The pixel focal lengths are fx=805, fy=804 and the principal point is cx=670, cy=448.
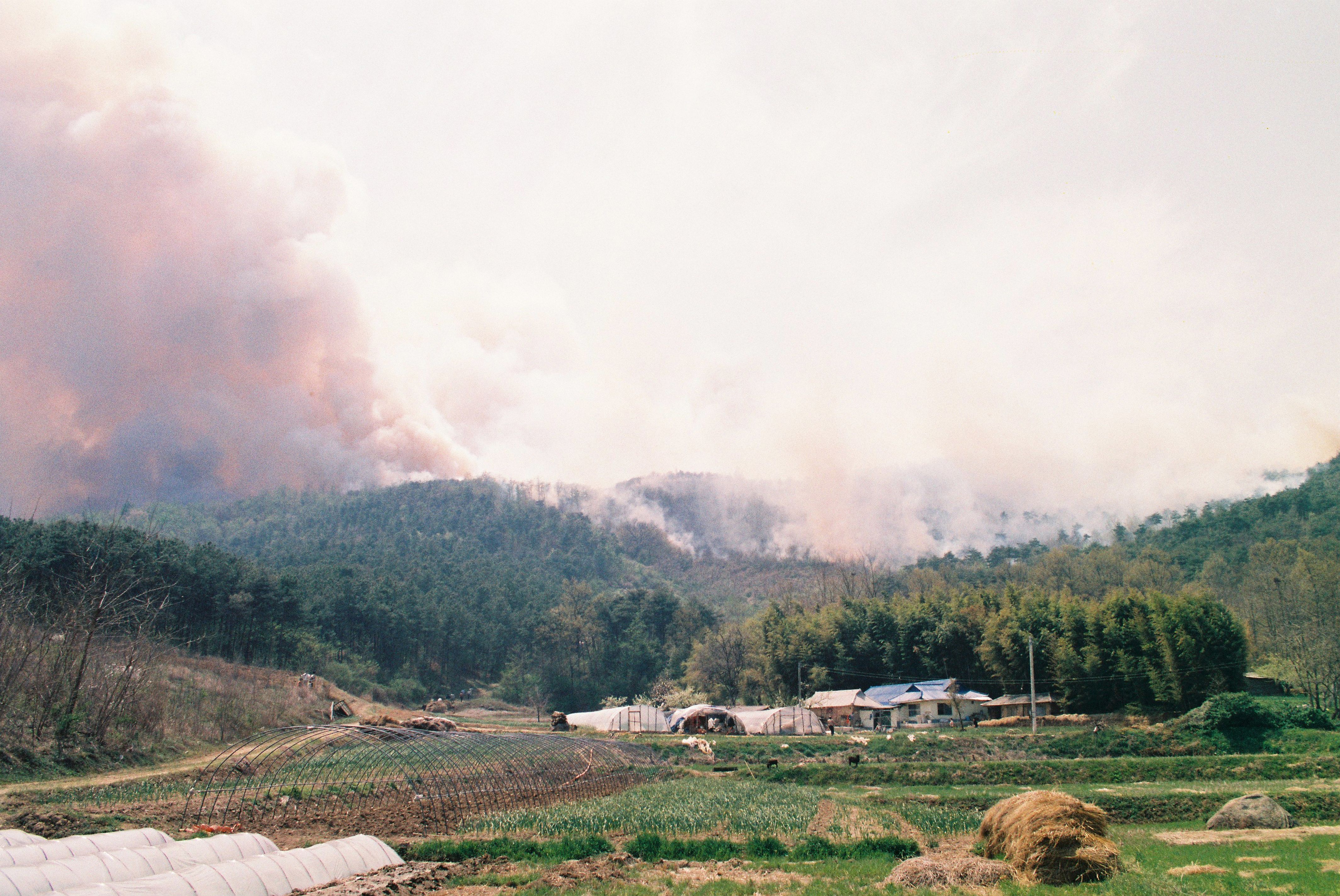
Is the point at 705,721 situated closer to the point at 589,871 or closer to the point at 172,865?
the point at 589,871

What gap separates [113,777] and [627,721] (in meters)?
45.1

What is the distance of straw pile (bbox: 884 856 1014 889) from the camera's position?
14.9 metres

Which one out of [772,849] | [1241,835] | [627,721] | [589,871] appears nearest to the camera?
[589,871]

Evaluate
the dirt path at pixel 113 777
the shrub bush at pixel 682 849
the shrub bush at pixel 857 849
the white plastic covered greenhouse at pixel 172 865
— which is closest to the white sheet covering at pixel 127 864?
the white plastic covered greenhouse at pixel 172 865

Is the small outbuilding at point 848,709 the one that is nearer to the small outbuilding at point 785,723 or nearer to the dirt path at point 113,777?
the small outbuilding at point 785,723

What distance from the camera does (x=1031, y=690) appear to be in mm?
59406

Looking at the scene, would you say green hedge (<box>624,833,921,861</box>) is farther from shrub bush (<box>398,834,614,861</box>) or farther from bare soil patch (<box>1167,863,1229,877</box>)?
bare soil patch (<box>1167,863,1229,877</box>)

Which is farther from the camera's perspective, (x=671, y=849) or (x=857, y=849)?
(x=671, y=849)

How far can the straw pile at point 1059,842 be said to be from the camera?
15.0m

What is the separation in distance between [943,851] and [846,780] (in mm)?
20295

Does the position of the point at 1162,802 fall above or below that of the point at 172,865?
below

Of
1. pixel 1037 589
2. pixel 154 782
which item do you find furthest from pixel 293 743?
pixel 1037 589

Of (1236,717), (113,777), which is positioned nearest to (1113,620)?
(1236,717)

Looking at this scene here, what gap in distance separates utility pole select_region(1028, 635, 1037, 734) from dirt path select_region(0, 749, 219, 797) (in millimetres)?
47470
